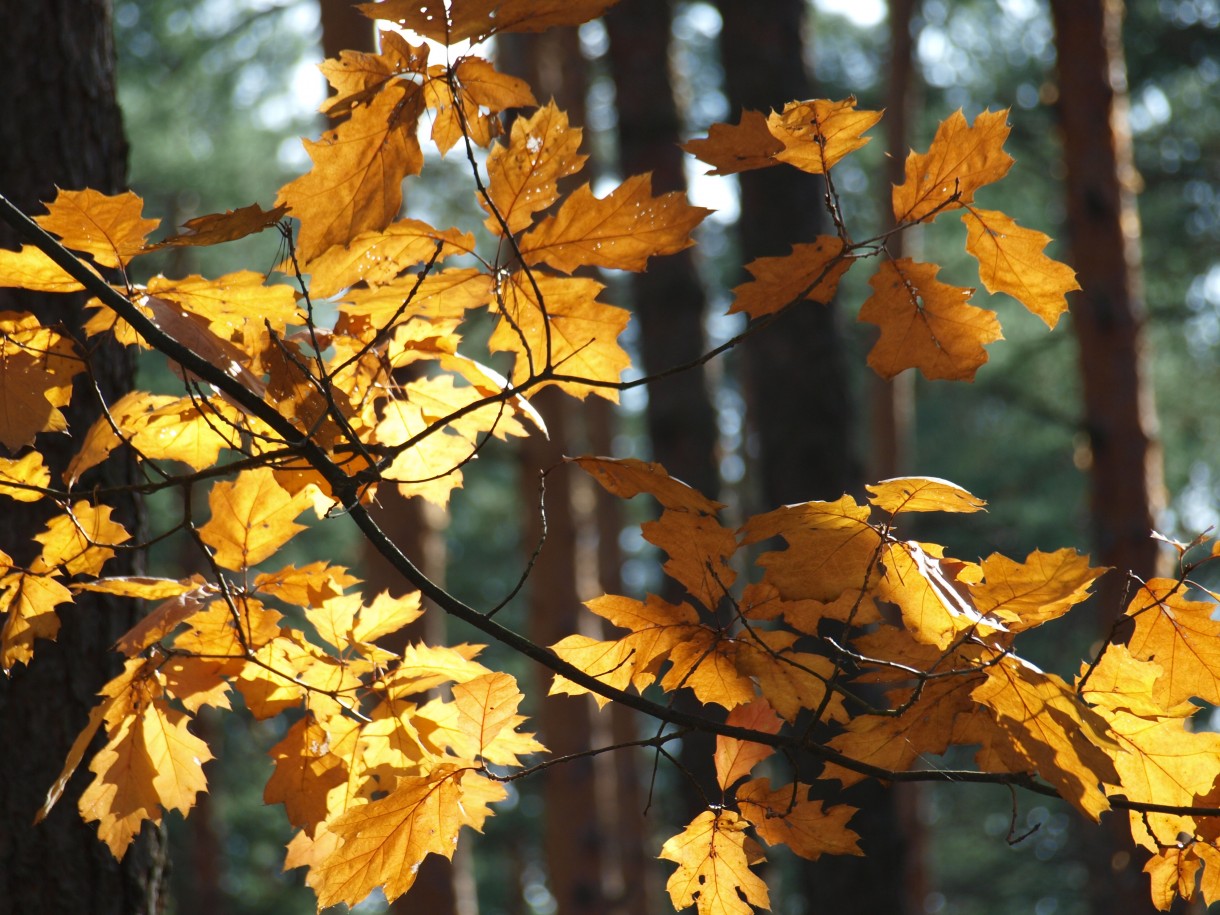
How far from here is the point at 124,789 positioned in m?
1.09

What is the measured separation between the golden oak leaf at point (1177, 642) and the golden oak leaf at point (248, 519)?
872 mm

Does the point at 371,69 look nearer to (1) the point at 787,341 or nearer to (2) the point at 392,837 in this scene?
(2) the point at 392,837

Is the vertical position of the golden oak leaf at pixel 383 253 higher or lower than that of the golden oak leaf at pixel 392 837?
higher

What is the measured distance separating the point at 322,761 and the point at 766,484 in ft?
10.6

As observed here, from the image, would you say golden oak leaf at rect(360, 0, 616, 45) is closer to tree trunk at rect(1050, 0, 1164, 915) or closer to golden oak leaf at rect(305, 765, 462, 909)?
golden oak leaf at rect(305, 765, 462, 909)

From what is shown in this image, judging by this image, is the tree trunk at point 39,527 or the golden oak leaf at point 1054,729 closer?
the golden oak leaf at point 1054,729

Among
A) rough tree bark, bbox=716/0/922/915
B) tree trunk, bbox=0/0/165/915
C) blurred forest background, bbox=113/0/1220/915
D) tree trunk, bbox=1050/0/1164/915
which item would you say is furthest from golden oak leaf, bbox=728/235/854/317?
tree trunk, bbox=1050/0/1164/915

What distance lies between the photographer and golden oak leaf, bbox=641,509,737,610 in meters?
0.99

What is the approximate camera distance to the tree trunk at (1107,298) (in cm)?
500

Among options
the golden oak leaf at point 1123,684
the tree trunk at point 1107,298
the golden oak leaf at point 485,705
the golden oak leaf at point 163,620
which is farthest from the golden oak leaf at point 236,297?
→ the tree trunk at point 1107,298

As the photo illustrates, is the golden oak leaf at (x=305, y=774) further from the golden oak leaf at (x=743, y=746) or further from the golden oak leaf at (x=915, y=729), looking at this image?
the golden oak leaf at (x=915, y=729)

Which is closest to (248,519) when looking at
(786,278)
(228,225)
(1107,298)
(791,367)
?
(228,225)

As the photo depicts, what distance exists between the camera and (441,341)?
3.67 feet

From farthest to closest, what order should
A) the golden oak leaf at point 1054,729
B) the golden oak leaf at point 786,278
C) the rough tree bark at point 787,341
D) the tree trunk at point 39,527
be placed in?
1. the rough tree bark at point 787,341
2. the tree trunk at point 39,527
3. the golden oak leaf at point 786,278
4. the golden oak leaf at point 1054,729
